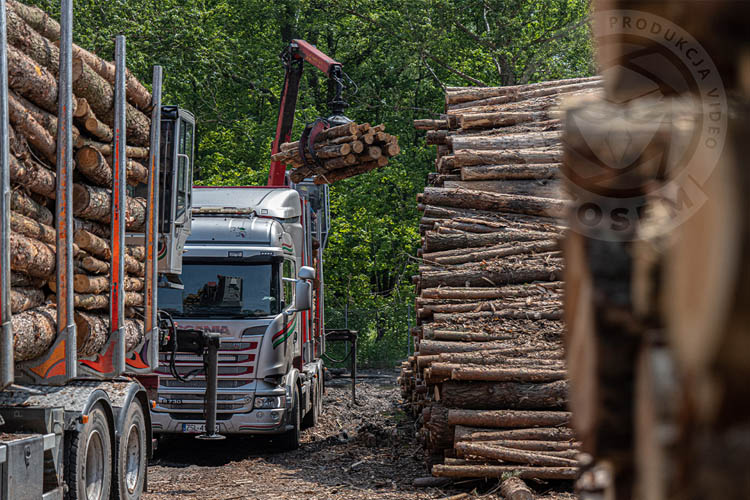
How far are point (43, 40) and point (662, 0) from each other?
6.31 meters

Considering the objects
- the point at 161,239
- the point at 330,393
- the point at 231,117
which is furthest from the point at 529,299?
the point at 231,117

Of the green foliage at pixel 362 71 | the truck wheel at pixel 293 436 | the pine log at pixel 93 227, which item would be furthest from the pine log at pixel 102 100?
the green foliage at pixel 362 71

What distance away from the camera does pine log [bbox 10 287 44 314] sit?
5836 mm

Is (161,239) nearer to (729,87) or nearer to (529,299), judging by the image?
(529,299)

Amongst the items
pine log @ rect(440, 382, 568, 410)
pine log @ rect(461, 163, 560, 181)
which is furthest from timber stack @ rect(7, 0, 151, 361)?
pine log @ rect(461, 163, 560, 181)

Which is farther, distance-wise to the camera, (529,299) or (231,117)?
(231,117)

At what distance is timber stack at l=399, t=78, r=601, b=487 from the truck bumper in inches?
84.1

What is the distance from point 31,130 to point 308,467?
6.90 metres

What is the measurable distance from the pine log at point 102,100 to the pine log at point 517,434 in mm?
4249

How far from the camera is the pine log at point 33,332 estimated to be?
5.80 meters

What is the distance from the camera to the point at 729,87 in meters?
0.89

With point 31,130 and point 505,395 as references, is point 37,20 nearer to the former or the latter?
point 31,130

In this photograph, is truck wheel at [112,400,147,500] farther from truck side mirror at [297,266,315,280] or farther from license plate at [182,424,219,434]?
truck side mirror at [297,266,315,280]

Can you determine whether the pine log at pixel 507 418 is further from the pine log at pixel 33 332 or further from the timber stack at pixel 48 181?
the pine log at pixel 33 332
